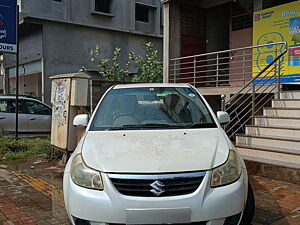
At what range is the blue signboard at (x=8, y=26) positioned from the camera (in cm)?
897

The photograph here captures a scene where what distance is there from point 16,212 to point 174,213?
2511 mm

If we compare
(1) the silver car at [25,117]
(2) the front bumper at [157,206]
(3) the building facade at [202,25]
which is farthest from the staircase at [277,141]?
(1) the silver car at [25,117]

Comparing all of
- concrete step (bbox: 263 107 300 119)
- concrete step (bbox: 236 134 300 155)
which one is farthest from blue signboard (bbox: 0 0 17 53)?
concrete step (bbox: 263 107 300 119)

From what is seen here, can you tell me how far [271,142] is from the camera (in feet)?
20.3

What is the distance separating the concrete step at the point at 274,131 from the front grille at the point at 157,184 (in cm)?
411

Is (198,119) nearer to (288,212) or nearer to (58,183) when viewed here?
(288,212)

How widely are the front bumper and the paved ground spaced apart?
1.23 metres

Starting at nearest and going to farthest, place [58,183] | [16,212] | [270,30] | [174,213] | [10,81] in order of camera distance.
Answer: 1. [174,213]
2. [16,212]
3. [58,183]
4. [270,30]
5. [10,81]

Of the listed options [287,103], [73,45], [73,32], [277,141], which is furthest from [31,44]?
[277,141]

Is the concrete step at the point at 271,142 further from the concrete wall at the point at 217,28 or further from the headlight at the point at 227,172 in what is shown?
the concrete wall at the point at 217,28

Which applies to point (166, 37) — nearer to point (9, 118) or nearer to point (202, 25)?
point (202, 25)

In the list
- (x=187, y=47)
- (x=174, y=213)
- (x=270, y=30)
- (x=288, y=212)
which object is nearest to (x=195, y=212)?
(x=174, y=213)

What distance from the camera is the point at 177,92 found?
4.37 metres

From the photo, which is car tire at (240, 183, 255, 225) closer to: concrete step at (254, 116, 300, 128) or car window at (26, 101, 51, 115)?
concrete step at (254, 116, 300, 128)
